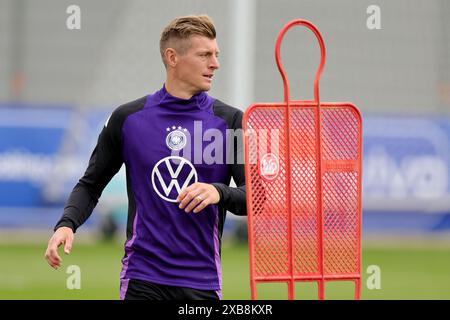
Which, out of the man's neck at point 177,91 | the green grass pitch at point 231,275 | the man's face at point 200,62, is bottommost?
the green grass pitch at point 231,275

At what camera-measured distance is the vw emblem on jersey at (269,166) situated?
4.31 m

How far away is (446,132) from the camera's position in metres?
14.6

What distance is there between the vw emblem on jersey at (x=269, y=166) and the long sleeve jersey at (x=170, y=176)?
0.63ft

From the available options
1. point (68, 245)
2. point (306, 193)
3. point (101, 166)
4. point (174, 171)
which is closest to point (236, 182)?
point (174, 171)

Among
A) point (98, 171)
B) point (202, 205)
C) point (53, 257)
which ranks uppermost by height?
point (98, 171)

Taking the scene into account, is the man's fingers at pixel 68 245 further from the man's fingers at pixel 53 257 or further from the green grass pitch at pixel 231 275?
the green grass pitch at pixel 231 275

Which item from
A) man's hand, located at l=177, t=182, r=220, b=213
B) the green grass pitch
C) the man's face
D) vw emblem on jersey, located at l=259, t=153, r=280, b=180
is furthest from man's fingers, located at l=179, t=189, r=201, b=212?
the green grass pitch

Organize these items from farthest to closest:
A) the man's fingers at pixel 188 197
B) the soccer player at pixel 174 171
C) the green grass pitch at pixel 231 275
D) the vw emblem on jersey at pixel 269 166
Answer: the green grass pitch at pixel 231 275
the soccer player at pixel 174 171
the vw emblem on jersey at pixel 269 166
the man's fingers at pixel 188 197

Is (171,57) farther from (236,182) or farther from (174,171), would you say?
(236,182)

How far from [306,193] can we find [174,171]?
2.04 feet

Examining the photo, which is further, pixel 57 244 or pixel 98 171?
pixel 98 171

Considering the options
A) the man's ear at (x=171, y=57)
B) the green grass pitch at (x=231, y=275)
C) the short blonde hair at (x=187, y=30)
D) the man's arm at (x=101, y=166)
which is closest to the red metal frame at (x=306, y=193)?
the short blonde hair at (x=187, y=30)

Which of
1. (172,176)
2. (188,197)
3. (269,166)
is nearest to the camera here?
(188,197)

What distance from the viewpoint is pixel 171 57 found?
15.8 feet
